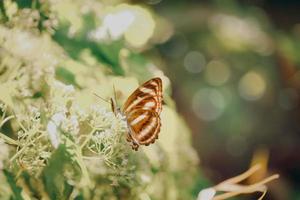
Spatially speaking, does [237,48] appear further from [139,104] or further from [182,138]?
[139,104]

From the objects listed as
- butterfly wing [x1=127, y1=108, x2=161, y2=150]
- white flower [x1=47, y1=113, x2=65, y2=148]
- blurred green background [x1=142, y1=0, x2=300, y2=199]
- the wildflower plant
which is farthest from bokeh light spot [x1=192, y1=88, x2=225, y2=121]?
white flower [x1=47, y1=113, x2=65, y2=148]

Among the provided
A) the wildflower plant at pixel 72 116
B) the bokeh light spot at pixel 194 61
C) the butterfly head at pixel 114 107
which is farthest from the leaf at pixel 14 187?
the bokeh light spot at pixel 194 61

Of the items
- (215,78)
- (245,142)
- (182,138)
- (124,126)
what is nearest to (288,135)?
(245,142)

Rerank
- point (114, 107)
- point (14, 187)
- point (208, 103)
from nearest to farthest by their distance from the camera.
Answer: point (14, 187) → point (114, 107) → point (208, 103)

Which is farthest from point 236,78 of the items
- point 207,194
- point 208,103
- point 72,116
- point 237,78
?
point 72,116

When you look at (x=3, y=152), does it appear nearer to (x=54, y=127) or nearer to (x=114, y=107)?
(x=54, y=127)

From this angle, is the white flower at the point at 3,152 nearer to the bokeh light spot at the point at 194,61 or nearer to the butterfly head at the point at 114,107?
the butterfly head at the point at 114,107

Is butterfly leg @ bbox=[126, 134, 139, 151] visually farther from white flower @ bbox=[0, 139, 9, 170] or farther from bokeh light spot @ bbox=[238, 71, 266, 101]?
bokeh light spot @ bbox=[238, 71, 266, 101]

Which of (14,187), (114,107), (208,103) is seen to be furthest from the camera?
(208,103)
